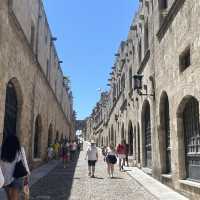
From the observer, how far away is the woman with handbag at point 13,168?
575 centimetres

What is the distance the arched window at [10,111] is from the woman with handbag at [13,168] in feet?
21.0

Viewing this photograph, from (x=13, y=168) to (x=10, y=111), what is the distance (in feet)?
24.1

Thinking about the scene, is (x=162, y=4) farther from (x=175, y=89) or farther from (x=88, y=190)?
(x=88, y=190)

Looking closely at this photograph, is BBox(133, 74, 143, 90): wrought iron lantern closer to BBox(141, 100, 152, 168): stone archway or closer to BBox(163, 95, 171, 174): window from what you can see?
BBox(141, 100, 152, 168): stone archway

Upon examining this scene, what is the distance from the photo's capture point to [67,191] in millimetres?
10750

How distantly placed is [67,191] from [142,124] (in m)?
7.76

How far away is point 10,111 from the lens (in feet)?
42.2

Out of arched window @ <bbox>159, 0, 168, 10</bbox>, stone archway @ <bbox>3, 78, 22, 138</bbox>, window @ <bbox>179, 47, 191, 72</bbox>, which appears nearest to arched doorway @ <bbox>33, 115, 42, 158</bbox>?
stone archway @ <bbox>3, 78, 22, 138</bbox>

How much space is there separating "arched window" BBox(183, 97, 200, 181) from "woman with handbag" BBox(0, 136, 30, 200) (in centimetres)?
512

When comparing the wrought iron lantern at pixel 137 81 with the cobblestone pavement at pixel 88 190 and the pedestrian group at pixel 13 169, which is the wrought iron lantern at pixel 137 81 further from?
the pedestrian group at pixel 13 169

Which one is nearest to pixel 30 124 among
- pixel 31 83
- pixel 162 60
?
pixel 31 83

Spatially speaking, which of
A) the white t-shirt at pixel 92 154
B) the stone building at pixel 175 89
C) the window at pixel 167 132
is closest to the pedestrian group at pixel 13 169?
the stone building at pixel 175 89

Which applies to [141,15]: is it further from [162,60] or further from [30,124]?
[30,124]

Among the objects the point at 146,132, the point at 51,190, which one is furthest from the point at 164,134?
the point at 51,190
